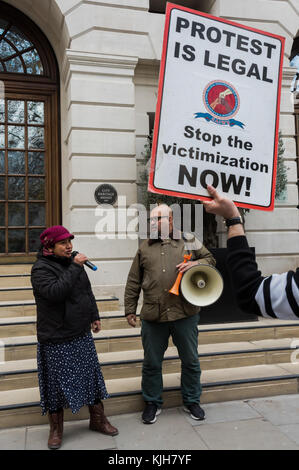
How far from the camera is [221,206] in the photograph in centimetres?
201

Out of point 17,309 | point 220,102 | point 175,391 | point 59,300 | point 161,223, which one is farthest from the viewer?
point 17,309

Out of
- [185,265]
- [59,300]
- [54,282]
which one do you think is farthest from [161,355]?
[54,282]

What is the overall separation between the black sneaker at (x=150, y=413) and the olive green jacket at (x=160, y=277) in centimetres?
94

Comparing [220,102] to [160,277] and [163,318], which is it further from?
[163,318]

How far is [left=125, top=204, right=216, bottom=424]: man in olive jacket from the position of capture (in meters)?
4.23

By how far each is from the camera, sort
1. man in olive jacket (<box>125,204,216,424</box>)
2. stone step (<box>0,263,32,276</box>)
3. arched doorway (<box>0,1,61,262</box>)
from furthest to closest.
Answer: arched doorway (<box>0,1,61,262</box>)
stone step (<box>0,263,32,276</box>)
man in olive jacket (<box>125,204,216,424</box>)

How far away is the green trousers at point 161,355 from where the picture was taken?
427 centimetres

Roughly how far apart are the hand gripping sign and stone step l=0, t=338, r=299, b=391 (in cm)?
345

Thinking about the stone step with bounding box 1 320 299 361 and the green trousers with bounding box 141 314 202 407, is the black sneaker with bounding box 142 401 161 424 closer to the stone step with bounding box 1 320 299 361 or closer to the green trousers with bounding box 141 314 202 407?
the green trousers with bounding box 141 314 202 407

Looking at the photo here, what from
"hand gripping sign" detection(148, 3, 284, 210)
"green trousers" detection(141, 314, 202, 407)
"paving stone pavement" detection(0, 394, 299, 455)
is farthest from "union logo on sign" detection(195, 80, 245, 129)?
"paving stone pavement" detection(0, 394, 299, 455)

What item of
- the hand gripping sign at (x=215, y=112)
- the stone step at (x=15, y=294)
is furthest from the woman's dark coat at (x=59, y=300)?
the stone step at (x=15, y=294)

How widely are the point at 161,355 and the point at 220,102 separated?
9.64 feet

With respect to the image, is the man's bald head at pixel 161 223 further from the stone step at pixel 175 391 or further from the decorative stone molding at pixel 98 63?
the decorative stone molding at pixel 98 63
